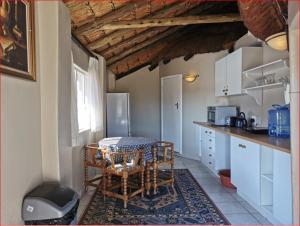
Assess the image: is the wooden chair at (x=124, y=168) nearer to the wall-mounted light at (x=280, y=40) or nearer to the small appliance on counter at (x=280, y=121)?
the small appliance on counter at (x=280, y=121)

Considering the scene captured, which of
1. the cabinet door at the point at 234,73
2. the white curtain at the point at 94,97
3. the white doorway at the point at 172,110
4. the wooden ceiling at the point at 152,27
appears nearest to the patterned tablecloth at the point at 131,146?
the white curtain at the point at 94,97

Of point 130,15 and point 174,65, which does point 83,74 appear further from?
point 174,65

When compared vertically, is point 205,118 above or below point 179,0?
below

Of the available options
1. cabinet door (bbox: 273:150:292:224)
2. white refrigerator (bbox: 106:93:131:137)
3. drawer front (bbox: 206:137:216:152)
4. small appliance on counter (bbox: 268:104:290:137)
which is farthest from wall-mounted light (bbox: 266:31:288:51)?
white refrigerator (bbox: 106:93:131:137)

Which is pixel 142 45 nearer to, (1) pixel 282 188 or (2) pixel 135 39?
(2) pixel 135 39

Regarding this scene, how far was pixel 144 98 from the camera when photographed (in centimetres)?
739

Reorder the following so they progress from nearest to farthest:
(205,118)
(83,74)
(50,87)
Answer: (50,87) < (83,74) < (205,118)

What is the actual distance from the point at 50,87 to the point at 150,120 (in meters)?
5.40

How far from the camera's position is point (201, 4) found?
4051mm

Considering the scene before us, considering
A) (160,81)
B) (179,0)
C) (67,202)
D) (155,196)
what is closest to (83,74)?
(179,0)

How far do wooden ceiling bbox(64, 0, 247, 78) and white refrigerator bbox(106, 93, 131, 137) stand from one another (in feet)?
2.65

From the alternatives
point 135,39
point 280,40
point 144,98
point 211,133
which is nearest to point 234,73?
point 211,133

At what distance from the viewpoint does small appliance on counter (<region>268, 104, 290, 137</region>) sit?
108 inches

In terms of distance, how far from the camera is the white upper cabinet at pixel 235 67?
3.67 meters
